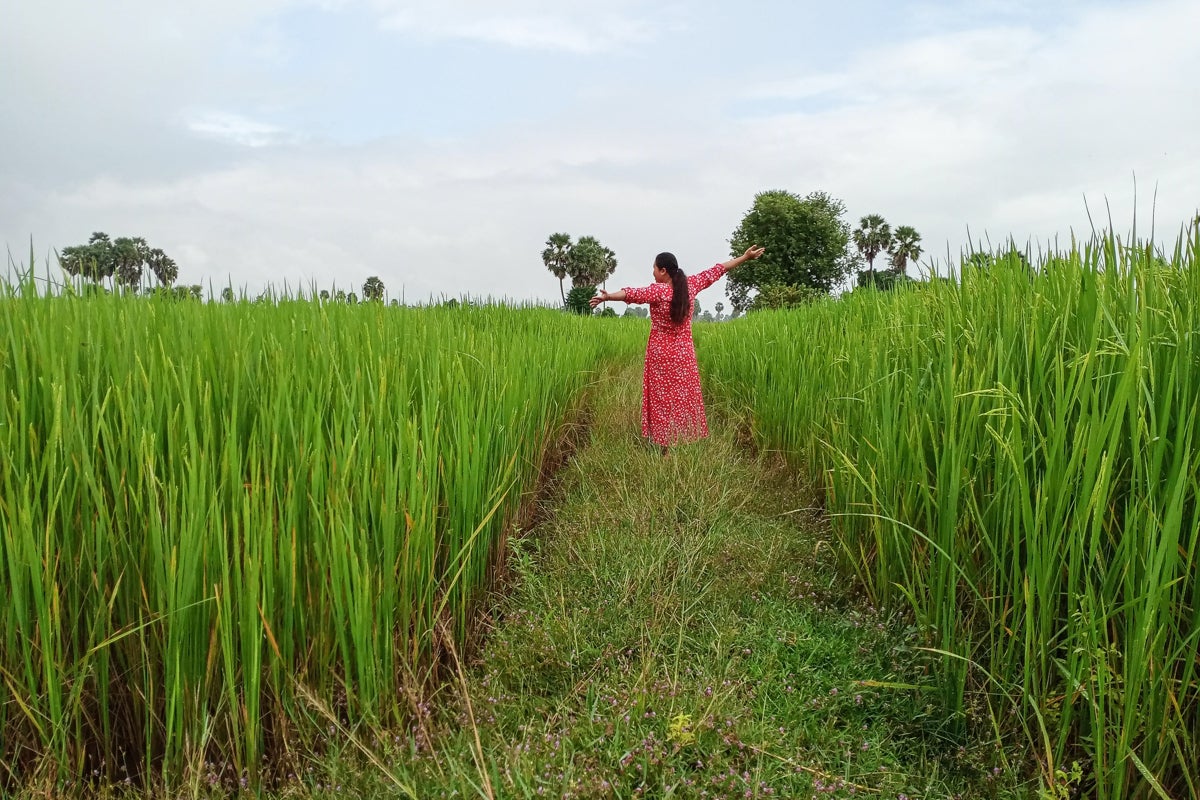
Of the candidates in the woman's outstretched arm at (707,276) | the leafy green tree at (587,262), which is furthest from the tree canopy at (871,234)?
the woman's outstretched arm at (707,276)

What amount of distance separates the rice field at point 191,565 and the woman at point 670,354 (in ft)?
9.41

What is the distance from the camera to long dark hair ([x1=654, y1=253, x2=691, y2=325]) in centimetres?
461

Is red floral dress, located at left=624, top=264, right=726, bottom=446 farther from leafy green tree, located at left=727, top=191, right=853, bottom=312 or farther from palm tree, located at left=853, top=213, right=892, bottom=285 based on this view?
palm tree, located at left=853, top=213, right=892, bottom=285

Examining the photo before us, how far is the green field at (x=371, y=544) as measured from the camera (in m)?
1.31

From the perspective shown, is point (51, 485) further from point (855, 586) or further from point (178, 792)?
point (855, 586)

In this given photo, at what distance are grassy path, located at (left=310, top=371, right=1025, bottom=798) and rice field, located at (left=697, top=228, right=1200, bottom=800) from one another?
175 mm

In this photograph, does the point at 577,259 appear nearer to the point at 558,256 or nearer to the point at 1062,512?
the point at 558,256

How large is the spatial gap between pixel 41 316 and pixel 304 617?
4.41ft

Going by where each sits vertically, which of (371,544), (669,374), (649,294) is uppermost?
(649,294)

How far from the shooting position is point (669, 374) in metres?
4.64

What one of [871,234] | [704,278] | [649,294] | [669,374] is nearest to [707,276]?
[704,278]

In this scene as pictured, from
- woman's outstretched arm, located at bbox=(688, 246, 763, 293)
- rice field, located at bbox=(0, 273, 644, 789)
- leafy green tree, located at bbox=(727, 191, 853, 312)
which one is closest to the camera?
rice field, located at bbox=(0, 273, 644, 789)

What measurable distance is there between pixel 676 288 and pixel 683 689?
3284 millimetres

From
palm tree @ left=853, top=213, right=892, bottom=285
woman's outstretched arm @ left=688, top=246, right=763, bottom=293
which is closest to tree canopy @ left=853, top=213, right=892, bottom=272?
palm tree @ left=853, top=213, right=892, bottom=285
